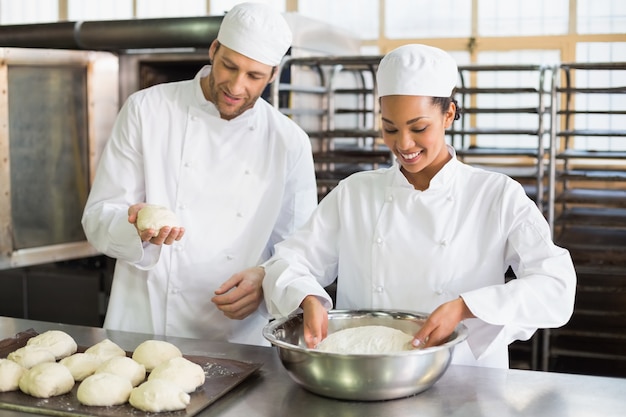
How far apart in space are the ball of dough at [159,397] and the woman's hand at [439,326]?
48cm

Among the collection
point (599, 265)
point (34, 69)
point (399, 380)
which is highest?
point (34, 69)

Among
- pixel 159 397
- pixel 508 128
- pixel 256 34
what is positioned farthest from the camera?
pixel 508 128

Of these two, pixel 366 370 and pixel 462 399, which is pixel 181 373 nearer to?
pixel 366 370

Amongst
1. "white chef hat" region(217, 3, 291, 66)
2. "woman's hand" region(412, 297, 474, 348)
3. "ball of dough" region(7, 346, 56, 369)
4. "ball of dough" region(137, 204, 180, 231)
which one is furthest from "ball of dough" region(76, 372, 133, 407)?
"white chef hat" region(217, 3, 291, 66)

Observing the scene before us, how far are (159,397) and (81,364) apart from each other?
1.02ft

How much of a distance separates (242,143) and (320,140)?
2.70 m

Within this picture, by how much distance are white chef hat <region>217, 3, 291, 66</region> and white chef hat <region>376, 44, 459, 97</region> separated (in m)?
0.47

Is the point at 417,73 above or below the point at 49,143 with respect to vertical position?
above

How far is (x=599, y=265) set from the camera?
446 centimetres

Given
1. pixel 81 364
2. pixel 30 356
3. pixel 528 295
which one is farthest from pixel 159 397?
pixel 528 295

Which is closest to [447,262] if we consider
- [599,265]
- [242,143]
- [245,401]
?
[245,401]

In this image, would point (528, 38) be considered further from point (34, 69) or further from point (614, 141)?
point (34, 69)

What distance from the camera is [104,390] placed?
61.0 inches

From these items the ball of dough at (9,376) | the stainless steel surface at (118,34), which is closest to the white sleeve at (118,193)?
the ball of dough at (9,376)
